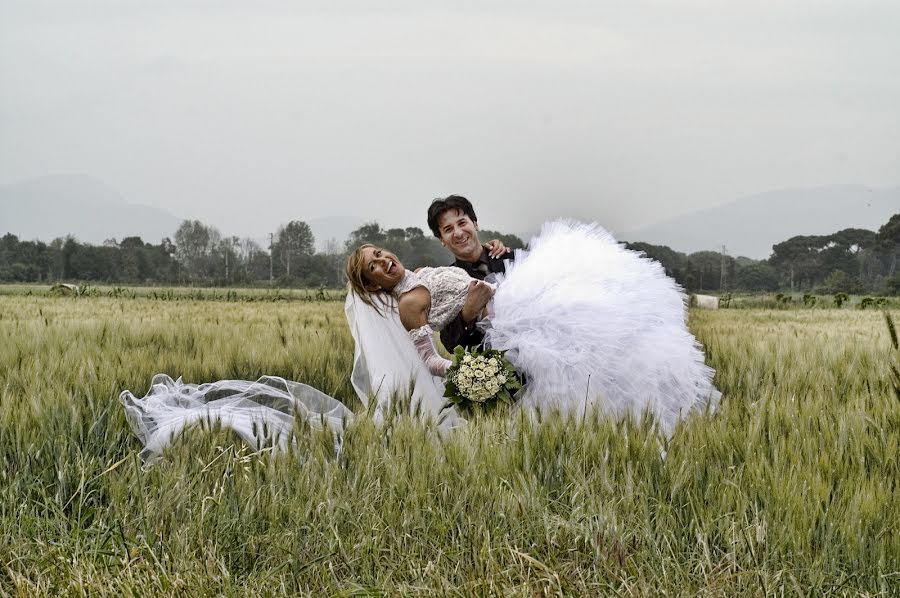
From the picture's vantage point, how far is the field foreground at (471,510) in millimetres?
2145

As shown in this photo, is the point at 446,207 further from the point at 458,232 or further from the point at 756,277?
the point at 756,277

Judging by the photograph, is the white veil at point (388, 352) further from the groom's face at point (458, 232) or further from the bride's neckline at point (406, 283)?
the groom's face at point (458, 232)

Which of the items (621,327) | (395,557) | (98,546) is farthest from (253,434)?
(621,327)

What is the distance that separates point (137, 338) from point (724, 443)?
482 centimetres

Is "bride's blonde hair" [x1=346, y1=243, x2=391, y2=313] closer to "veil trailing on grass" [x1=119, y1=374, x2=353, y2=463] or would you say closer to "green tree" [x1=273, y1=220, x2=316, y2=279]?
"veil trailing on grass" [x1=119, y1=374, x2=353, y2=463]

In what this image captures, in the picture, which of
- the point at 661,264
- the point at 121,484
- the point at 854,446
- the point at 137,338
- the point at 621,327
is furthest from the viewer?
the point at 137,338

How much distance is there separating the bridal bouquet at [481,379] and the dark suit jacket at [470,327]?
51 cm

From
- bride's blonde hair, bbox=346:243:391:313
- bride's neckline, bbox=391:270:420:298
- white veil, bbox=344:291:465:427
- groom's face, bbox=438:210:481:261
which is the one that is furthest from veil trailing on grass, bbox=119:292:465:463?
groom's face, bbox=438:210:481:261

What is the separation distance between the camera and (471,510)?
2402 mm

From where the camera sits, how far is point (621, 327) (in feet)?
12.3

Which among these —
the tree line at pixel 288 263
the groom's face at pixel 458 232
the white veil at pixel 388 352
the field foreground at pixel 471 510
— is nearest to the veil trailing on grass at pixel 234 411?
the field foreground at pixel 471 510

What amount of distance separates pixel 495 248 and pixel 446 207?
1.61 ft

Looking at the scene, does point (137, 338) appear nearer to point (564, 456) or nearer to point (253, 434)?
point (253, 434)

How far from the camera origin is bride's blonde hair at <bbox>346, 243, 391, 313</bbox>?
4.21 metres
